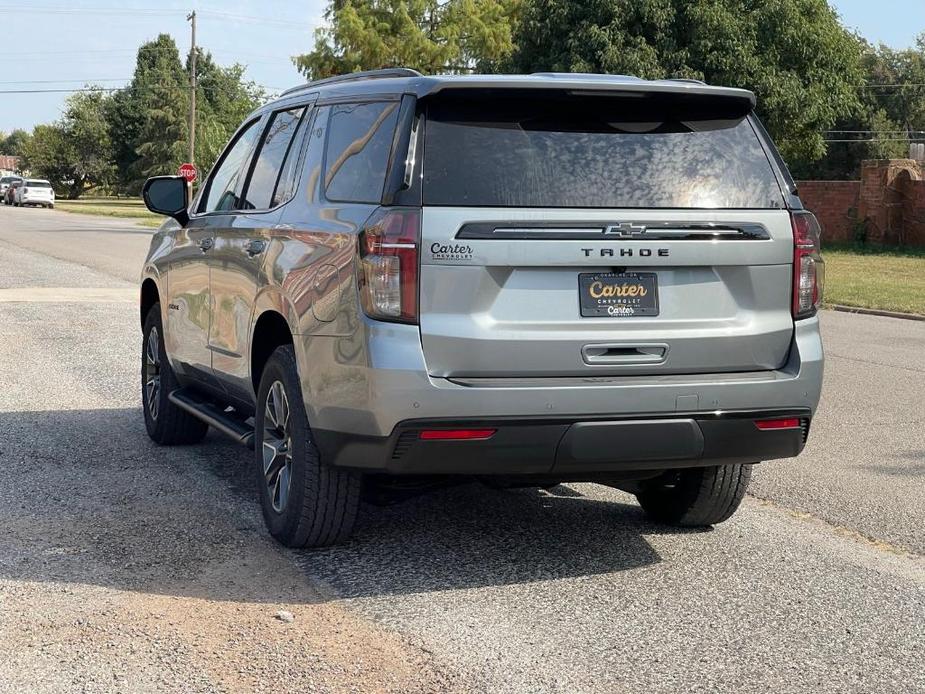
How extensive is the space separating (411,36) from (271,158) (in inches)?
1618

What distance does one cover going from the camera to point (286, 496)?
5.50 meters

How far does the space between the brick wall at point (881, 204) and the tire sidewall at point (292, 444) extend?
30.0 m

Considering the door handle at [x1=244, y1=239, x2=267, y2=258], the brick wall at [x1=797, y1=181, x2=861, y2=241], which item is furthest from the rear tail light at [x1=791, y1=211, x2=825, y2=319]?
the brick wall at [x1=797, y1=181, x2=861, y2=241]

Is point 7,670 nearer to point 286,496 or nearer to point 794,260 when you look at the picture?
point 286,496

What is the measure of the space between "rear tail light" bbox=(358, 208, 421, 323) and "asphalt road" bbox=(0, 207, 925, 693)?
108cm

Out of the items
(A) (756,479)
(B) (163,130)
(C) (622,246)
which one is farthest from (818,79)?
(B) (163,130)

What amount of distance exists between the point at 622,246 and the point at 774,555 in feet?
5.43

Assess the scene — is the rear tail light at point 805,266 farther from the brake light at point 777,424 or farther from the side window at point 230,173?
the side window at point 230,173

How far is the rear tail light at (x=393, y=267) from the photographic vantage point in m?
4.72

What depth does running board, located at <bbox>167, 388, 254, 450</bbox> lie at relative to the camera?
6070mm

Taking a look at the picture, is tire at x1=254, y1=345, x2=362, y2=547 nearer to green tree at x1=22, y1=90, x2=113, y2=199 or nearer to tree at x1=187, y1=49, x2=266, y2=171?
tree at x1=187, y1=49, x2=266, y2=171

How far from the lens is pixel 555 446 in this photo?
15.7 feet

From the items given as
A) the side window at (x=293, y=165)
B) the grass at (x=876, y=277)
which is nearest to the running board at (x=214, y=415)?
the side window at (x=293, y=165)

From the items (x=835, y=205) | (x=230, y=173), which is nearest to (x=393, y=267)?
(x=230, y=173)
